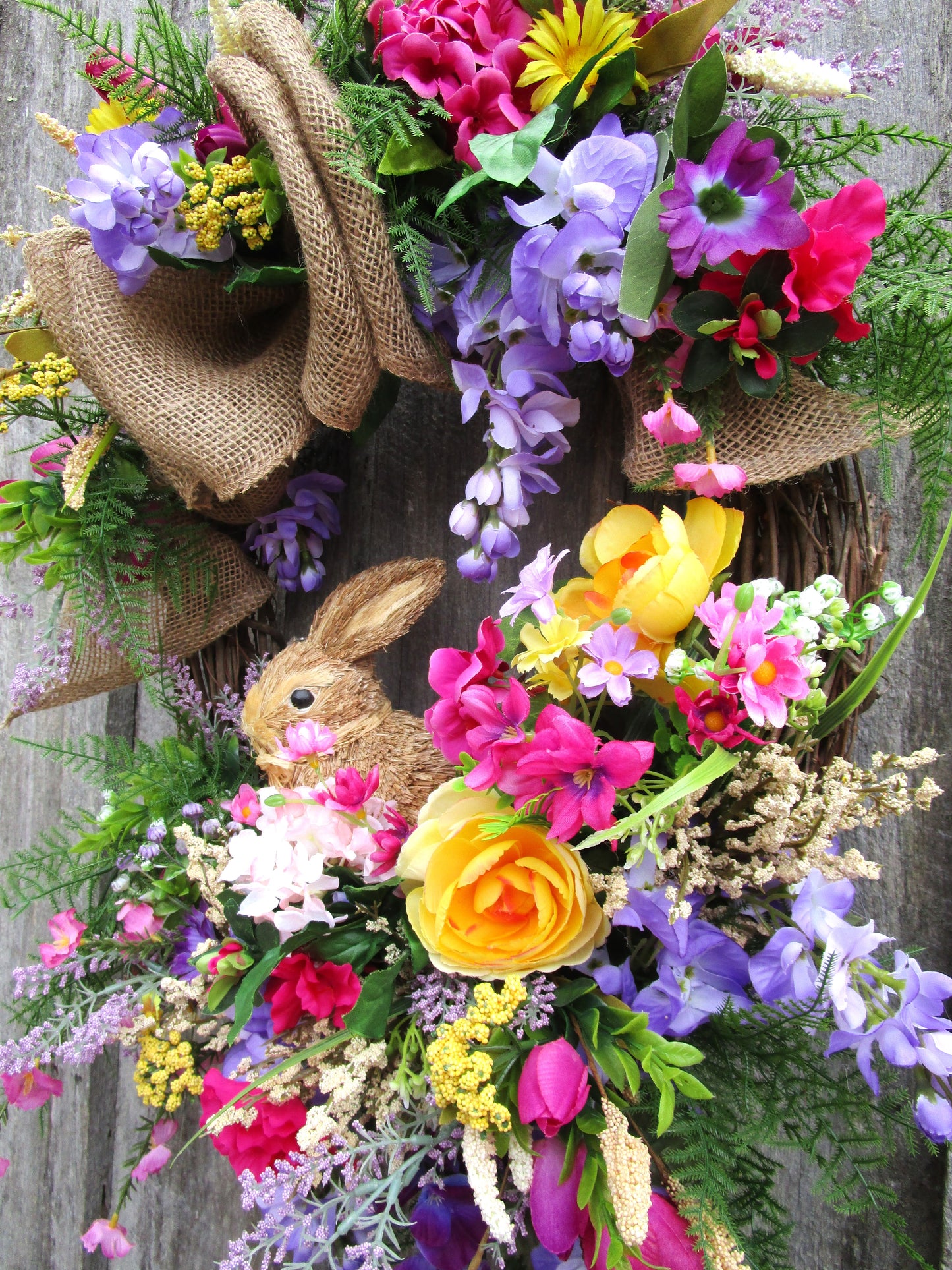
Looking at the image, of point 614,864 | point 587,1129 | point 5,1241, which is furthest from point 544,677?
point 5,1241

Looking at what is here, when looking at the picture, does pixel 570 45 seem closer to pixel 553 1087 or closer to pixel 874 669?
pixel 874 669

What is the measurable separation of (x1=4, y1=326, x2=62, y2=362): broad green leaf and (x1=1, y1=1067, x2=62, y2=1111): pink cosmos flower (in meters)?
0.76

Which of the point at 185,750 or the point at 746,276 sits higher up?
the point at 746,276

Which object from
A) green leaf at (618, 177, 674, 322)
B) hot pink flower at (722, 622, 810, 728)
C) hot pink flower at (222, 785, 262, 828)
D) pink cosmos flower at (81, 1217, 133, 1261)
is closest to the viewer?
hot pink flower at (722, 622, 810, 728)

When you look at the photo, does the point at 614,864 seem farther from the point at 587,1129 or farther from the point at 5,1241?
the point at 5,1241

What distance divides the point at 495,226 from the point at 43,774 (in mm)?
1076

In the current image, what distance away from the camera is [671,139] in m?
0.66

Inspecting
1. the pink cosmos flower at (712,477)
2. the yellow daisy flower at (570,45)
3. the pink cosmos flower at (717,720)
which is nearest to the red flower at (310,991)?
the pink cosmos flower at (717,720)

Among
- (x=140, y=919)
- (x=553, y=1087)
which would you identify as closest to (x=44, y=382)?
(x=140, y=919)

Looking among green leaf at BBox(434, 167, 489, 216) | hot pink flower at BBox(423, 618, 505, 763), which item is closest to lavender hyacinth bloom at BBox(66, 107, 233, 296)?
green leaf at BBox(434, 167, 489, 216)

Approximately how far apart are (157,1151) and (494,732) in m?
0.70

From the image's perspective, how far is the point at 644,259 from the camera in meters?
Result: 0.63

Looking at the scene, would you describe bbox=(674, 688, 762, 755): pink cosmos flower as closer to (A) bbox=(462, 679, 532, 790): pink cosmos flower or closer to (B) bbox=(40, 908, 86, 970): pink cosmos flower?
(A) bbox=(462, 679, 532, 790): pink cosmos flower

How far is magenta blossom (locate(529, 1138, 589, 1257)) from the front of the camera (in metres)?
0.59
